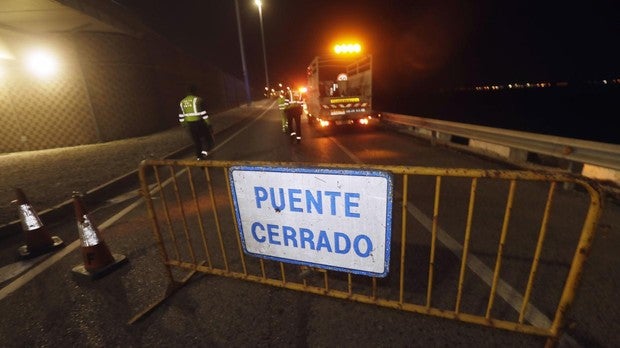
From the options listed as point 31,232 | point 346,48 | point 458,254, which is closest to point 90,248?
point 31,232

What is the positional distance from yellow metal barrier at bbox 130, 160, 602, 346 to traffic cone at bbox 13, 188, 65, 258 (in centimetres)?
145

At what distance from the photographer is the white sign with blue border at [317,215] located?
2.41 meters

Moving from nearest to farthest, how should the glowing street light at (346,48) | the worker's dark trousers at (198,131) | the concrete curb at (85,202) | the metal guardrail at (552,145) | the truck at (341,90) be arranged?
the metal guardrail at (552,145)
the concrete curb at (85,202)
the worker's dark trousers at (198,131)
the truck at (341,90)
the glowing street light at (346,48)

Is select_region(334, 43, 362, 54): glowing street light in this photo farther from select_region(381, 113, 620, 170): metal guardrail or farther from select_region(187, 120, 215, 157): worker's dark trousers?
select_region(187, 120, 215, 157): worker's dark trousers

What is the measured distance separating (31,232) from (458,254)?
206 inches

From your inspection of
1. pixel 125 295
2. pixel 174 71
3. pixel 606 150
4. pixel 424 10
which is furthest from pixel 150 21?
pixel 424 10

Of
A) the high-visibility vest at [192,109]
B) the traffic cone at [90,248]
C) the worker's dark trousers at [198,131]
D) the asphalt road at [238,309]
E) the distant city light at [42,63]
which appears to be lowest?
the asphalt road at [238,309]

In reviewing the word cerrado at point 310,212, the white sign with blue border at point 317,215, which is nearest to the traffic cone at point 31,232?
the white sign with blue border at point 317,215

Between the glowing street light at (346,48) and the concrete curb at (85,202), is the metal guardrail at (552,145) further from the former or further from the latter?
the concrete curb at (85,202)

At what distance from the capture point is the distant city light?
467 inches

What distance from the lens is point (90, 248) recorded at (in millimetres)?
3604

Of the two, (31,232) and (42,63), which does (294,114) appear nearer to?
(31,232)

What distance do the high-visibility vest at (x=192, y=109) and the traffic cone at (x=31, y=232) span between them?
15.5ft

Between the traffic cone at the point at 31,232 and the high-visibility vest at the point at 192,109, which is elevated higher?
the high-visibility vest at the point at 192,109
